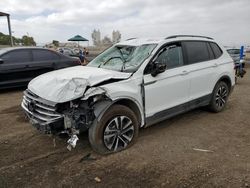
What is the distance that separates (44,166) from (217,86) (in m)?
4.03

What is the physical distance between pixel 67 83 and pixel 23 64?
5.26m

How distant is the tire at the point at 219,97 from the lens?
230 inches

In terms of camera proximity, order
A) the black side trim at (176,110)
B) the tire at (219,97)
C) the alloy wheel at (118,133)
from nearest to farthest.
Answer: the alloy wheel at (118,133) → the black side trim at (176,110) → the tire at (219,97)

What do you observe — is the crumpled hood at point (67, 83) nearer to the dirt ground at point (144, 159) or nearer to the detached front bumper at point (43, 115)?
the detached front bumper at point (43, 115)

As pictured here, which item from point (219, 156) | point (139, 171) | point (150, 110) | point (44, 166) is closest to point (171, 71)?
point (150, 110)

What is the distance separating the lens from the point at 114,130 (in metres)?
3.92

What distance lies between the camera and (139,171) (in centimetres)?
350

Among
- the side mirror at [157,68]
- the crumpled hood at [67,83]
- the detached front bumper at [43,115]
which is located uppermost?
the side mirror at [157,68]

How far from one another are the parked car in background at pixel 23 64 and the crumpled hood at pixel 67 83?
4317 millimetres

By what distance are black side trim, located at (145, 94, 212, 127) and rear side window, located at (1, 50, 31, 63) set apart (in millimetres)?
5626

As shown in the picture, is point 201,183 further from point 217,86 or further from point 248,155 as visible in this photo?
point 217,86

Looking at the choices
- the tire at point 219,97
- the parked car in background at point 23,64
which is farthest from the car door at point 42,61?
the tire at point 219,97

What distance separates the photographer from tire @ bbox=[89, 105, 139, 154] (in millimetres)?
3727

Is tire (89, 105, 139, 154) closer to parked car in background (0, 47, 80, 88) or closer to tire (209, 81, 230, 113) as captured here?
tire (209, 81, 230, 113)
